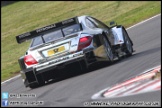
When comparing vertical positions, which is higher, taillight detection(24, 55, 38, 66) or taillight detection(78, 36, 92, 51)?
taillight detection(78, 36, 92, 51)

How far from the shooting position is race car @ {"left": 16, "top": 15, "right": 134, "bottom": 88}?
1179 cm

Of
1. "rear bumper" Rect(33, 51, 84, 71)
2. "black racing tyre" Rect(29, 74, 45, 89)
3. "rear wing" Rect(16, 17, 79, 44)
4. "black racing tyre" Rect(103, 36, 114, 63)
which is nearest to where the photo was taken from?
"rear bumper" Rect(33, 51, 84, 71)

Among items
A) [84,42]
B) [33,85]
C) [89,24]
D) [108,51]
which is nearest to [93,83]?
[84,42]

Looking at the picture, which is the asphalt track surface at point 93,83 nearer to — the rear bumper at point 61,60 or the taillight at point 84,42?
the rear bumper at point 61,60

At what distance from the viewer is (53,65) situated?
464 inches

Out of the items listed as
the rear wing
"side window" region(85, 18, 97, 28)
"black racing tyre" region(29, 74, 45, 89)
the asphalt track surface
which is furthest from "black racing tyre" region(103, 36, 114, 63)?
"black racing tyre" region(29, 74, 45, 89)

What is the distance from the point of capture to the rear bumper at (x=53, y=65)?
11742mm

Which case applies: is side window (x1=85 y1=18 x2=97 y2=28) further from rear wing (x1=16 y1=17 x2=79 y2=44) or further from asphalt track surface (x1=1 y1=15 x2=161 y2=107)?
asphalt track surface (x1=1 y1=15 x2=161 y2=107)

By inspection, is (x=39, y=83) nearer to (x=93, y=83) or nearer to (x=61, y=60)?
(x=61, y=60)

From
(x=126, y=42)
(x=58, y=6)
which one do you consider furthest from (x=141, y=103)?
(x=58, y=6)

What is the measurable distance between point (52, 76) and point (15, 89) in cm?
110

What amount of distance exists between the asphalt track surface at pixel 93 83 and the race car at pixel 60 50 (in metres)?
0.26

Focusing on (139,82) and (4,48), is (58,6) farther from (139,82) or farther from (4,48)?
(139,82)

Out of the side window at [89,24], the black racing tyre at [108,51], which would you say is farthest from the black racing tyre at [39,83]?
the side window at [89,24]
